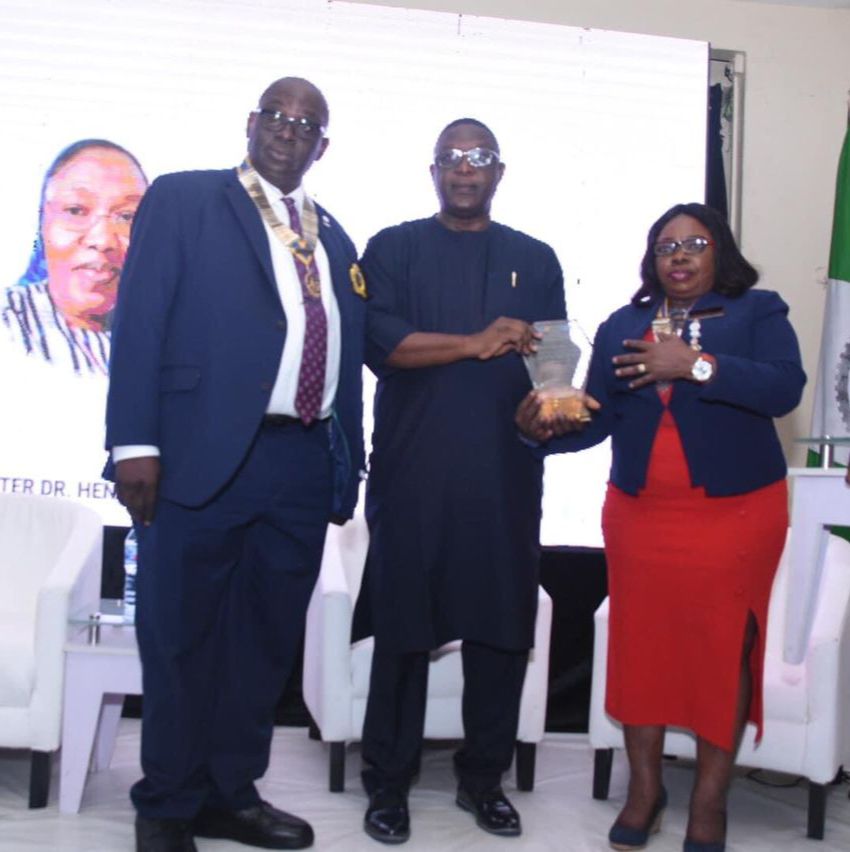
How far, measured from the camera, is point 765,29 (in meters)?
5.18

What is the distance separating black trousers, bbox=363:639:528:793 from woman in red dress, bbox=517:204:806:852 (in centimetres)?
31

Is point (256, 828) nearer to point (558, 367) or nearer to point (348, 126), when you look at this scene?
point (558, 367)

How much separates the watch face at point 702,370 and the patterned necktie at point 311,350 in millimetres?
906

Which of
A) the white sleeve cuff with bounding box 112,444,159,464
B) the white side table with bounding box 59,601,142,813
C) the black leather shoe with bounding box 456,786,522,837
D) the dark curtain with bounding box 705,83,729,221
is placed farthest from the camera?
the dark curtain with bounding box 705,83,729,221

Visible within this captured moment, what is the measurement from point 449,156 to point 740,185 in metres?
2.49

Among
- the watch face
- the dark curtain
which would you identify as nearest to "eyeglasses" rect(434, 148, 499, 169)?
the watch face

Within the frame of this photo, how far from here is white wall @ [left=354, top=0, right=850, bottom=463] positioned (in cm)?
515

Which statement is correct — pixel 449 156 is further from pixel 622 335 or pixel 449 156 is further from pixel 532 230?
pixel 532 230

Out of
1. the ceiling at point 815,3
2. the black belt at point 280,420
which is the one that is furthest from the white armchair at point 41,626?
the ceiling at point 815,3

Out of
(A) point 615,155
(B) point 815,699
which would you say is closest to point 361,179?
(A) point 615,155

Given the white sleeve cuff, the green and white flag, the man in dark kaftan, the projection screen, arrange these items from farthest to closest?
the green and white flag < the projection screen < the man in dark kaftan < the white sleeve cuff

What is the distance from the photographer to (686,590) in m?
2.93

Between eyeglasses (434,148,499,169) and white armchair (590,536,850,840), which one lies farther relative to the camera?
white armchair (590,536,850,840)

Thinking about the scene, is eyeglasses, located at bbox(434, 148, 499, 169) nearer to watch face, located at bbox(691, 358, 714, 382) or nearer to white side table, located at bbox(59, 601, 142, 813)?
watch face, located at bbox(691, 358, 714, 382)
